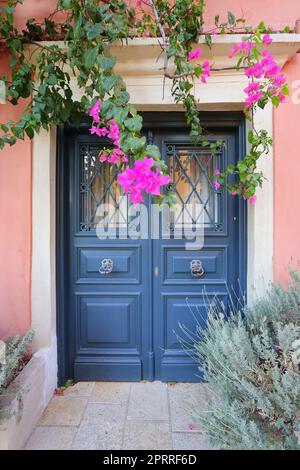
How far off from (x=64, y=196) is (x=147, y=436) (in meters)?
1.95

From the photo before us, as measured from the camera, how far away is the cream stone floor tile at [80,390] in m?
2.33

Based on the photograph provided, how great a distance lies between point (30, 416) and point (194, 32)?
2917 mm

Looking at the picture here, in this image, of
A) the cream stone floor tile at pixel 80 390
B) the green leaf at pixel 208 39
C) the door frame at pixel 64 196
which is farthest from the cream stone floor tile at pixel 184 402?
the green leaf at pixel 208 39

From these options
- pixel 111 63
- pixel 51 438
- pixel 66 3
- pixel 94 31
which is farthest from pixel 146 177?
pixel 51 438

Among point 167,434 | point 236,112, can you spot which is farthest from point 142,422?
point 236,112

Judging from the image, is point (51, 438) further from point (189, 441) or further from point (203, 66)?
point (203, 66)

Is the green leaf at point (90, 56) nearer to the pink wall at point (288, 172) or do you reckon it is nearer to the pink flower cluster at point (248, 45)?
the pink flower cluster at point (248, 45)

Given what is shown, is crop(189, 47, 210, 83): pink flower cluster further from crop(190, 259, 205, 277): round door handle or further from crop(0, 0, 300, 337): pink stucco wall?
crop(190, 259, 205, 277): round door handle

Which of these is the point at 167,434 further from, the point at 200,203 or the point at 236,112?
the point at 236,112

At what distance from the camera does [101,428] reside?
194 cm

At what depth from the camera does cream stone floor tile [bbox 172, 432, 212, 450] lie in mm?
1777

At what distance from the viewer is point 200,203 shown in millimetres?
2545

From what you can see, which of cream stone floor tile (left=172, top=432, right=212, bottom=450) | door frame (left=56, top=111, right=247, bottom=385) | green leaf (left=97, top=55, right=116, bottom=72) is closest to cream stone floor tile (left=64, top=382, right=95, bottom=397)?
door frame (left=56, top=111, right=247, bottom=385)

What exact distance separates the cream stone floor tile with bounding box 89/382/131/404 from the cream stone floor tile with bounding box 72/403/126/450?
0.23ft
